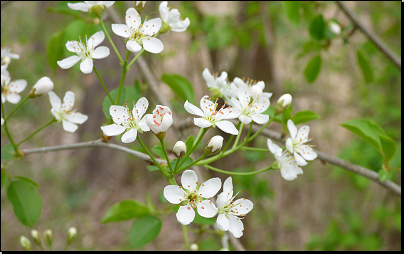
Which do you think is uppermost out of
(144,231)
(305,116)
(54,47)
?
(54,47)

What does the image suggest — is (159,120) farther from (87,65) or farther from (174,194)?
(87,65)

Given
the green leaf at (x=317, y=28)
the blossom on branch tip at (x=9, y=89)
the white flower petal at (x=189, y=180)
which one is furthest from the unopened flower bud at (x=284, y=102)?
the blossom on branch tip at (x=9, y=89)

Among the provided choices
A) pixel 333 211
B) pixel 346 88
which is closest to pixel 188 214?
pixel 333 211

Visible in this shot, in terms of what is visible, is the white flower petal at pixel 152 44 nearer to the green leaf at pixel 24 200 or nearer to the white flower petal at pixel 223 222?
the white flower petal at pixel 223 222

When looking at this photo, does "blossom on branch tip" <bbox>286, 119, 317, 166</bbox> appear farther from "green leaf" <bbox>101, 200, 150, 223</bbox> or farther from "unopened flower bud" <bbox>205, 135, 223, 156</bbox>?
"green leaf" <bbox>101, 200, 150, 223</bbox>

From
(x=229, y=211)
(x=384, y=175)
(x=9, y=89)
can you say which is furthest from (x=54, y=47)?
(x=384, y=175)

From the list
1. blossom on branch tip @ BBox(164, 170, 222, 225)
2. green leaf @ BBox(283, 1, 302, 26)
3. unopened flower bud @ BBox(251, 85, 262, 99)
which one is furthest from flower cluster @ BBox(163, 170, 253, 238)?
green leaf @ BBox(283, 1, 302, 26)

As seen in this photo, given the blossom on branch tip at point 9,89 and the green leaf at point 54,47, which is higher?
the green leaf at point 54,47

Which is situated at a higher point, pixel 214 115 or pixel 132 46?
pixel 132 46
